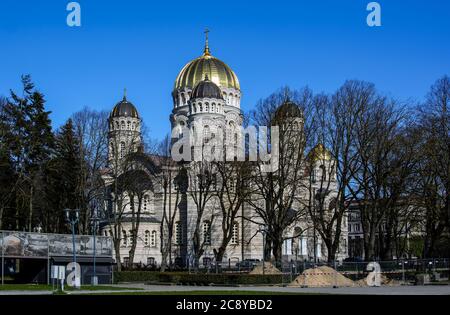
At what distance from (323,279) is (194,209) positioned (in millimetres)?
42108

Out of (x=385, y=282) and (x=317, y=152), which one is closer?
(x=385, y=282)

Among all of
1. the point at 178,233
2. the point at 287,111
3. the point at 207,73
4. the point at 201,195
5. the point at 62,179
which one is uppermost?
the point at 207,73

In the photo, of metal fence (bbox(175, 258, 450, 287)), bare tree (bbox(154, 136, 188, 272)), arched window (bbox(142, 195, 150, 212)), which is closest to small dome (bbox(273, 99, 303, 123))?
metal fence (bbox(175, 258, 450, 287))

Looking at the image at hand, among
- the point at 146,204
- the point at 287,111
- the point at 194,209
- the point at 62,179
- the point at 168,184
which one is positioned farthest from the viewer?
the point at 146,204

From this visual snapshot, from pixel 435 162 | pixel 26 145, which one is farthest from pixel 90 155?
pixel 435 162

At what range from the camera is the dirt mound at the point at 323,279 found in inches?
1475

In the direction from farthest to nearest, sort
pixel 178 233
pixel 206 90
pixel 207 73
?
pixel 207 73
pixel 206 90
pixel 178 233

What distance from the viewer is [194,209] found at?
78.8 meters

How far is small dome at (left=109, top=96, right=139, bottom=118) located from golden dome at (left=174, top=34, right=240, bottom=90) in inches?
328

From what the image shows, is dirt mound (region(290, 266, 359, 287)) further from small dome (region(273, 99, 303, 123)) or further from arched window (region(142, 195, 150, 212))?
arched window (region(142, 195, 150, 212))

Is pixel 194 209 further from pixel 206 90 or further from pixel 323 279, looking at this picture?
pixel 323 279

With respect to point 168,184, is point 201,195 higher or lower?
lower

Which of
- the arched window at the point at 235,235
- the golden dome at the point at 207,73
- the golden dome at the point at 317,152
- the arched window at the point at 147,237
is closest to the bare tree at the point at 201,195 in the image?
the arched window at the point at 235,235
